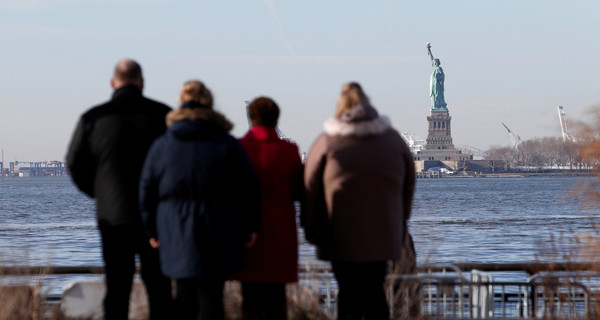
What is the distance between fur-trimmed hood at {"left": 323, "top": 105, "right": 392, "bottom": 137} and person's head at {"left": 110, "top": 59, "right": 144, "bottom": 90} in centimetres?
120

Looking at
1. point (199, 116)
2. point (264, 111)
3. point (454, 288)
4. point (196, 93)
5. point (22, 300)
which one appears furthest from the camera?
point (454, 288)

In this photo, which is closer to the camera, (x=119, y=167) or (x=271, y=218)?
(x=119, y=167)

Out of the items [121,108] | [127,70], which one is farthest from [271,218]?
[127,70]

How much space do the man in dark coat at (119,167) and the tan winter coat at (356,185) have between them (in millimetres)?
993

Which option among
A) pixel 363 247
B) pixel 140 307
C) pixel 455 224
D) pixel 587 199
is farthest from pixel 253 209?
pixel 455 224

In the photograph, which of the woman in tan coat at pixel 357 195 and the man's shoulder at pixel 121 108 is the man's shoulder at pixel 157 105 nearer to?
the man's shoulder at pixel 121 108

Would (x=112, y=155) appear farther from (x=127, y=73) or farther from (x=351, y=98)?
(x=351, y=98)

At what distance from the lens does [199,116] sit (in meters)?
5.54

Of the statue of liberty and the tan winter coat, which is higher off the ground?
the statue of liberty

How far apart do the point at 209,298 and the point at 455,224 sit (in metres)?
43.8

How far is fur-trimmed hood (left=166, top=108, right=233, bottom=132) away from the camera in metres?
5.54

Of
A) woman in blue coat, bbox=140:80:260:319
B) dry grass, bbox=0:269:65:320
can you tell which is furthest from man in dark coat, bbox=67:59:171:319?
dry grass, bbox=0:269:65:320

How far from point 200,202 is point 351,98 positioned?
1.19 meters

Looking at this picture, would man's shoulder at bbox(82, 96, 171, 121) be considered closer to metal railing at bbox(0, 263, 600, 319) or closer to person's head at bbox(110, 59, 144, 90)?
person's head at bbox(110, 59, 144, 90)
